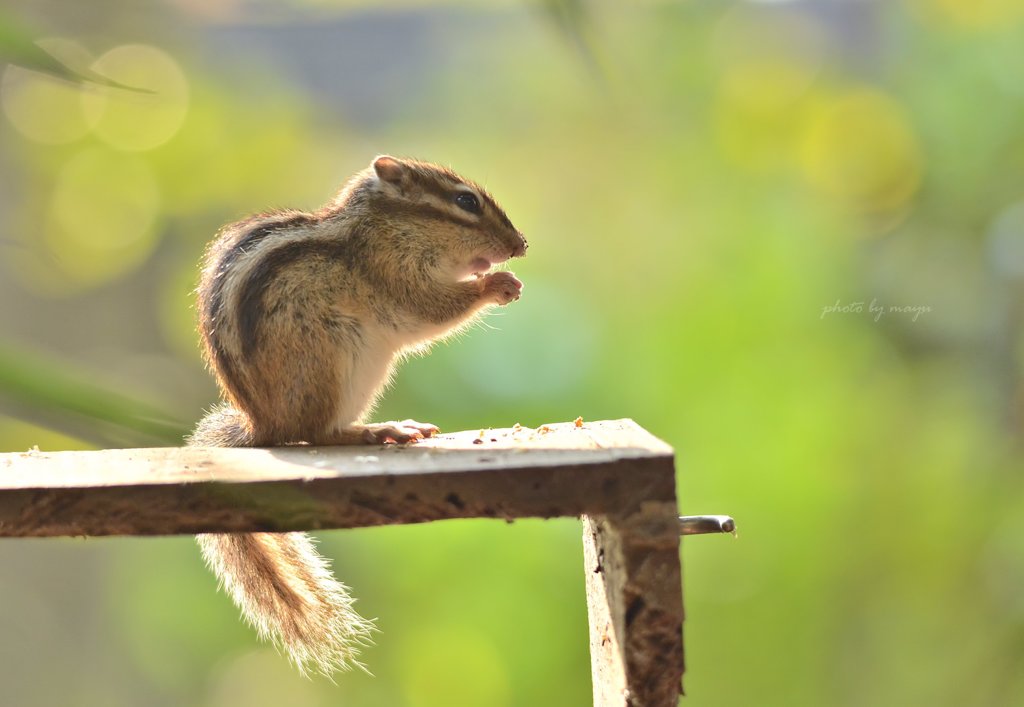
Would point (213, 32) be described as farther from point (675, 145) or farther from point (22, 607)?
point (22, 607)

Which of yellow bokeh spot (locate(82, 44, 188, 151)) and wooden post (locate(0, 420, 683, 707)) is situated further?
yellow bokeh spot (locate(82, 44, 188, 151))

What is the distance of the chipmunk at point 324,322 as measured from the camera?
124 cm

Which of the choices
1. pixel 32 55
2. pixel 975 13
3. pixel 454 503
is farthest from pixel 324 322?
pixel 975 13

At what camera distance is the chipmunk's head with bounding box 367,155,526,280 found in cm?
151

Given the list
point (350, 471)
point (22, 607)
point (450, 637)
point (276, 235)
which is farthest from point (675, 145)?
point (22, 607)

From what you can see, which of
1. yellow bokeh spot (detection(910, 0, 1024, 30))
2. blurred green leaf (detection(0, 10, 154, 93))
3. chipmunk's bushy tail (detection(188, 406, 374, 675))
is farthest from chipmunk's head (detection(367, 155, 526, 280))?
yellow bokeh spot (detection(910, 0, 1024, 30))

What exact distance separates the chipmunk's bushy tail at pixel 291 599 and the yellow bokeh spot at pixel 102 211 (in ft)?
6.65

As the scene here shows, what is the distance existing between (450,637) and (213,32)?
74.6 inches

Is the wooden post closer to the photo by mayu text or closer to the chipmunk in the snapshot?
the chipmunk

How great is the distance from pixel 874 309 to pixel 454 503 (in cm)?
236

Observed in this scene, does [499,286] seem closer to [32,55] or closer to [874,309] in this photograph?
[32,55]

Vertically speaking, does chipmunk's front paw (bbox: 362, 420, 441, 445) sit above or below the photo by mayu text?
below

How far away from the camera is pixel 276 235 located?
136 cm

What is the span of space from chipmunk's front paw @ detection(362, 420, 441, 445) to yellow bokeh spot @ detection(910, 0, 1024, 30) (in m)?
2.52
